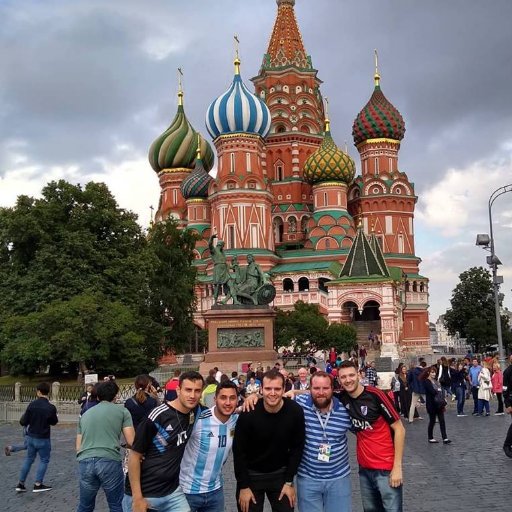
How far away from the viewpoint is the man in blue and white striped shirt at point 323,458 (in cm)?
570

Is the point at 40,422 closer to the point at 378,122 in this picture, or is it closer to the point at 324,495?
the point at 324,495

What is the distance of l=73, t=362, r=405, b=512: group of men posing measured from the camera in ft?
17.9

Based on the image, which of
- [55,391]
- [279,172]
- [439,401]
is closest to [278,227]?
[279,172]

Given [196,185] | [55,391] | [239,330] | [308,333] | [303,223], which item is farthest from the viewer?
[303,223]

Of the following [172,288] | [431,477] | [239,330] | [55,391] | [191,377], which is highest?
[172,288]

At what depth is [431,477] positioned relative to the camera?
10.2m

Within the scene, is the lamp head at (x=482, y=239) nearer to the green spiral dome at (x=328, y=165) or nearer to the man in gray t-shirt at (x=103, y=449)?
the man in gray t-shirt at (x=103, y=449)

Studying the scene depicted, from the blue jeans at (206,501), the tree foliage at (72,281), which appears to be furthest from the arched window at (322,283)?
the blue jeans at (206,501)

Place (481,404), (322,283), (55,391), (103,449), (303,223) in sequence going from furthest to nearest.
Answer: (303,223) → (322,283) → (55,391) → (481,404) → (103,449)

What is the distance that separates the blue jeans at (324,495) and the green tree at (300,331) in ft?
126

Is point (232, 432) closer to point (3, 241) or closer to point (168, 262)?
point (3, 241)

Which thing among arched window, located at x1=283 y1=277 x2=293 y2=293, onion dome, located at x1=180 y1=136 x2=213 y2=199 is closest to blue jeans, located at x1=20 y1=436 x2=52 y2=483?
arched window, located at x1=283 y1=277 x2=293 y2=293

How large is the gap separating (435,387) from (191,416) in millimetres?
8873

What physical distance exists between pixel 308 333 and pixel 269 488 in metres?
38.9
